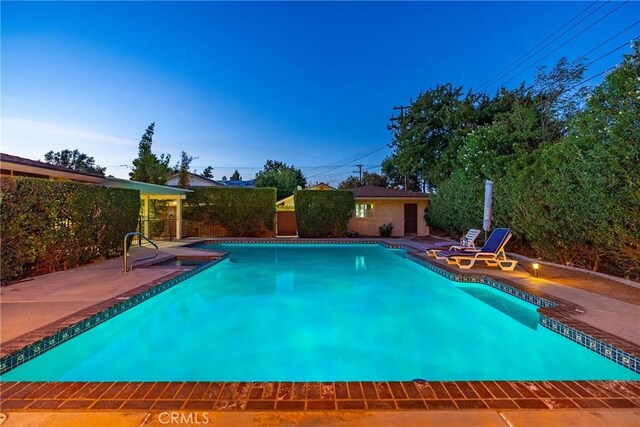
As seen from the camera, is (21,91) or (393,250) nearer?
(21,91)

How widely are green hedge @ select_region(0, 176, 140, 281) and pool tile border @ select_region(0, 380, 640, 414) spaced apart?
5.64m

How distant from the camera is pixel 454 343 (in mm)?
5543

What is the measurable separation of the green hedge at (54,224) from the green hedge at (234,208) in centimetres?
874

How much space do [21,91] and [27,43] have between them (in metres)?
2.87

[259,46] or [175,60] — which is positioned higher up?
[259,46]

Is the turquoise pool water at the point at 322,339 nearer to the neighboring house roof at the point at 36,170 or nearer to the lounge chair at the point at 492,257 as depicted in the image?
the lounge chair at the point at 492,257

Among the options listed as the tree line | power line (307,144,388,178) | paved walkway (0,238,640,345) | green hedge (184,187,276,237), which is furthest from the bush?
power line (307,144,388,178)

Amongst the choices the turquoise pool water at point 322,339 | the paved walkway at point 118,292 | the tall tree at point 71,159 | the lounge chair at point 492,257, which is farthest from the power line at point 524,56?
the tall tree at point 71,159

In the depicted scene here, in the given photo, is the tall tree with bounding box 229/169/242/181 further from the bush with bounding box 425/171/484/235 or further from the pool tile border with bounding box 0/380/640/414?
the pool tile border with bounding box 0/380/640/414

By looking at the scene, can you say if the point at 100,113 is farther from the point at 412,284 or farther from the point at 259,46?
the point at 412,284

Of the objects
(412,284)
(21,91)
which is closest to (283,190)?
(21,91)

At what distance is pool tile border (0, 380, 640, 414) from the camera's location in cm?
282

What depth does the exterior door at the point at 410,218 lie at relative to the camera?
75.8 feet

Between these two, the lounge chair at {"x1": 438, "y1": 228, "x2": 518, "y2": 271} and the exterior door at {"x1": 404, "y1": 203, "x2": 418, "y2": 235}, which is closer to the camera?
the lounge chair at {"x1": 438, "y1": 228, "x2": 518, "y2": 271}
